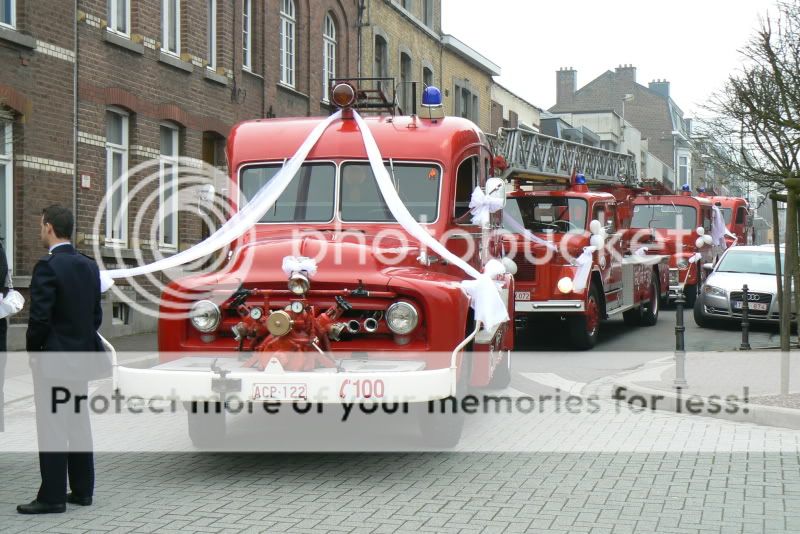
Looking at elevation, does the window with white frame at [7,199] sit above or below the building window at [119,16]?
below

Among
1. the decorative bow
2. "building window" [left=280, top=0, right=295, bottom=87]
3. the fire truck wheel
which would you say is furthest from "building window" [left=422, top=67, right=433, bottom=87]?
the fire truck wheel

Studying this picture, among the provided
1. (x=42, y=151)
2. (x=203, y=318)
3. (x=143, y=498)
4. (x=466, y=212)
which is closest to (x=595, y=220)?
(x=466, y=212)

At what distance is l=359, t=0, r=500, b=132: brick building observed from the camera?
30.6m

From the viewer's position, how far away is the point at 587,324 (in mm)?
15570

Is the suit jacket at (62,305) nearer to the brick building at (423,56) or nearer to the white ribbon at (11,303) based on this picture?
the white ribbon at (11,303)

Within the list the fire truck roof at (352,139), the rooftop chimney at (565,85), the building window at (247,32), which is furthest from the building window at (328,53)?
the rooftop chimney at (565,85)

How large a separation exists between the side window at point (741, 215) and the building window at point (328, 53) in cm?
1201

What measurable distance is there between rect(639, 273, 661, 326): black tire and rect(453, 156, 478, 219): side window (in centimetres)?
1070

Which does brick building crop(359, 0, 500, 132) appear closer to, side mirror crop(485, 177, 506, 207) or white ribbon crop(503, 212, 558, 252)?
white ribbon crop(503, 212, 558, 252)

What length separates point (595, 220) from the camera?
15836mm

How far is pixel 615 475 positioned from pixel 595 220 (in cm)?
881

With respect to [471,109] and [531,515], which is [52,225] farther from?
[471,109]

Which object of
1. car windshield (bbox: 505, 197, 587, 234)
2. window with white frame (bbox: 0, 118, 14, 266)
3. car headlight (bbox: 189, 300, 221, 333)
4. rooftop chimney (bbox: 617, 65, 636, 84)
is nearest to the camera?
car headlight (bbox: 189, 300, 221, 333)

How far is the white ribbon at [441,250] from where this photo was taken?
8008mm
